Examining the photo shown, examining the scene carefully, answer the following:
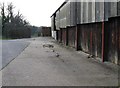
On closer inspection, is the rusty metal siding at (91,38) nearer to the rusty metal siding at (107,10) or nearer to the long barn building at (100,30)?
the long barn building at (100,30)

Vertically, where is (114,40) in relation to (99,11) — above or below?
below

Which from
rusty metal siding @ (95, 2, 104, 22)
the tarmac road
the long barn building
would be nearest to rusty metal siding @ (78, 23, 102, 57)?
the long barn building

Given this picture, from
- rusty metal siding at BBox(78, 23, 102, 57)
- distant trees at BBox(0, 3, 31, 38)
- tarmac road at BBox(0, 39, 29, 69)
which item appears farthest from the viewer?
distant trees at BBox(0, 3, 31, 38)

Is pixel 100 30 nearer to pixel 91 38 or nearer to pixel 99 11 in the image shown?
pixel 99 11

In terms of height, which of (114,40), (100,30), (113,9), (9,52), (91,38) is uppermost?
(113,9)

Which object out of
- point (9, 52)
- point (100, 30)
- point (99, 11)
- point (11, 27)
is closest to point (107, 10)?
point (99, 11)

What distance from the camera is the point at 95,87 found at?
8367 millimetres

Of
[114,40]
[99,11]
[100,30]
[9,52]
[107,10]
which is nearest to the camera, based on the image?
[114,40]

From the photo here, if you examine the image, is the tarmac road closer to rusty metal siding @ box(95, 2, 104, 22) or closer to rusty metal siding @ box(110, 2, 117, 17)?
rusty metal siding @ box(95, 2, 104, 22)

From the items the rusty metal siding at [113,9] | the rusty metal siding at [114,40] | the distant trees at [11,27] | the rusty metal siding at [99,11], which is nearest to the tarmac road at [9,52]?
the rusty metal siding at [114,40]

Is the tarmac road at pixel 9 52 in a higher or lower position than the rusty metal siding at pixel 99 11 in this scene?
lower

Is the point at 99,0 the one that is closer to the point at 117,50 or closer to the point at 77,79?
the point at 117,50

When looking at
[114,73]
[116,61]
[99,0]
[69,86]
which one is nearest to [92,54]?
[99,0]

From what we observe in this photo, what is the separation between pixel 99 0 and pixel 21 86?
9.51 meters
